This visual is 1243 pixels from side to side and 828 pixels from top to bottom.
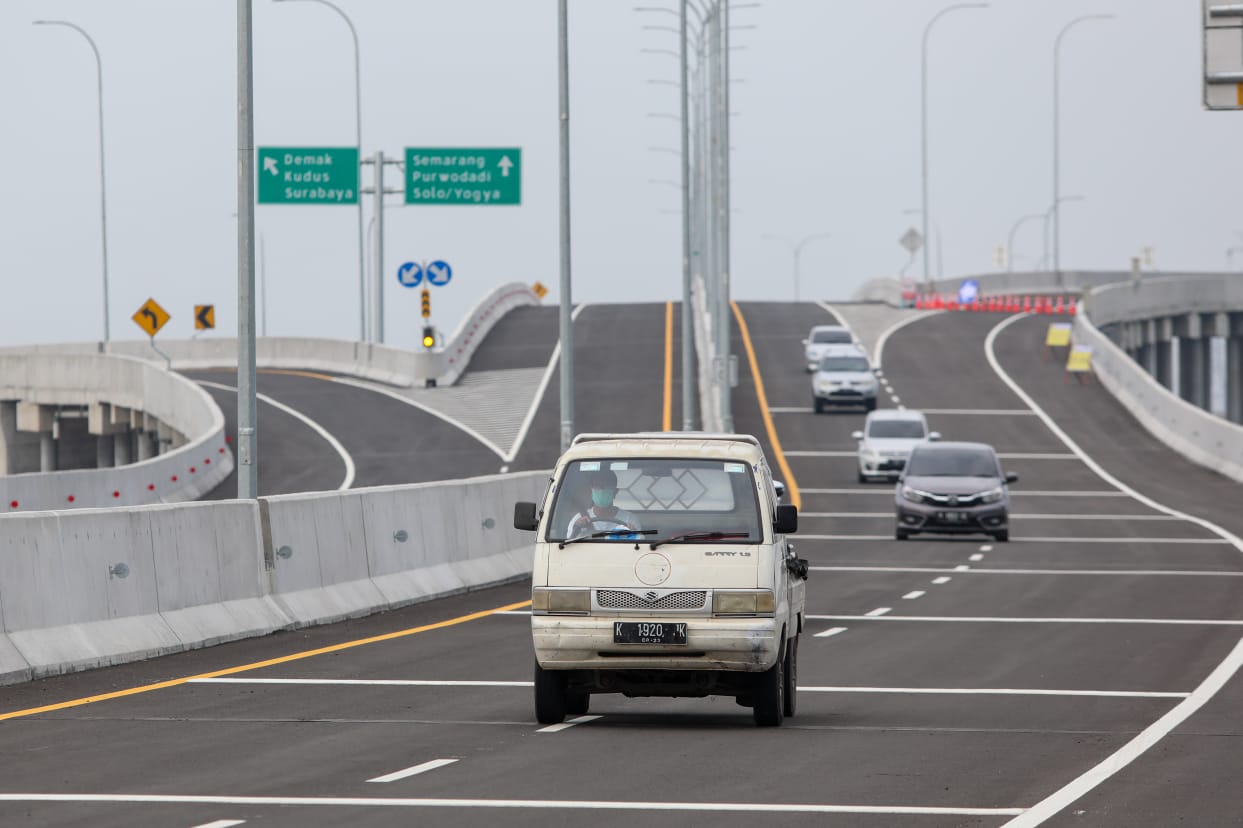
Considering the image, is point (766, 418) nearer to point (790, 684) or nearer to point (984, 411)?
point (984, 411)

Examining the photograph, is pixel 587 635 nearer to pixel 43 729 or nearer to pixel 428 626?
pixel 43 729

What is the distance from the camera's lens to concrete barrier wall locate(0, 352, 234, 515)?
4162 centimetres

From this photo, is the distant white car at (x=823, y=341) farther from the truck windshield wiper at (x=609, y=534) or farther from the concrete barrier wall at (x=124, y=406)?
the truck windshield wiper at (x=609, y=534)

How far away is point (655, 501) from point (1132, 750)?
333 cm

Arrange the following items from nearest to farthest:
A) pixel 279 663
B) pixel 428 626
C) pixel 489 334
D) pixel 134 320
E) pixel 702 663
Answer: pixel 702 663 → pixel 279 663 → pixel 428 626 → pixel 134 320 → pixel 489 334


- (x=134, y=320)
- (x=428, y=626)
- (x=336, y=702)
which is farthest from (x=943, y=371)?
(x=336, y=702)

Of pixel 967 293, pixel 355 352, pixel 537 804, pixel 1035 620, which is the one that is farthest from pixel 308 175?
pixel 537 804

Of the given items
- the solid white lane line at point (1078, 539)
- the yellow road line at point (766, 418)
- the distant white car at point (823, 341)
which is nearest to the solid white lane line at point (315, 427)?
the yellow road line at point (766, 418)

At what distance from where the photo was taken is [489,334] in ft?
276

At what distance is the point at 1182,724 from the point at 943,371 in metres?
58.6

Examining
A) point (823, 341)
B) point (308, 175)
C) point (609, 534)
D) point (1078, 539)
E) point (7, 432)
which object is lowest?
point (1078, 539)

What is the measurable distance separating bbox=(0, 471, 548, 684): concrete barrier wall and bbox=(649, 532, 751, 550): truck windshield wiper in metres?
5.32

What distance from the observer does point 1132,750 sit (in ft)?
41.9

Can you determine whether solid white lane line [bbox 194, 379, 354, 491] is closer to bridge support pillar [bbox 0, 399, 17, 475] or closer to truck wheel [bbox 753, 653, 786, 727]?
bridge support pillar [bbox 0, 399, 17, 475]
